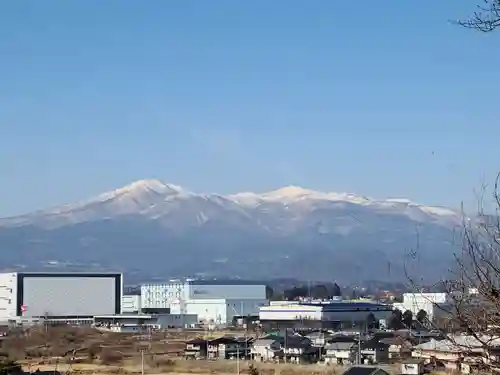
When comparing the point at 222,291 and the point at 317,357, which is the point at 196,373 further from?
the point at 222,291

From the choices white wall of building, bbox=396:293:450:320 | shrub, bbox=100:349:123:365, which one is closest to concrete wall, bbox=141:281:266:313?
shrub, bbox=100:349:123:365

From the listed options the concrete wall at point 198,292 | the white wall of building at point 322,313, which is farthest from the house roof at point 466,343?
the concrete wall at point 198,292

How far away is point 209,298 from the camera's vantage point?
142ft

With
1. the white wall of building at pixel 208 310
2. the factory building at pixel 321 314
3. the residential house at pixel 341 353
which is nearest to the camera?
the residential house at pixel 341 353

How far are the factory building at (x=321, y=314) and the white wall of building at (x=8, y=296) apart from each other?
1141 cm

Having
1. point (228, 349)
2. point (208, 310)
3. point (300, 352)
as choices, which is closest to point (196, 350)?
point (228, 349)

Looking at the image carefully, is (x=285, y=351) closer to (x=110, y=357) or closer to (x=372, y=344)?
(x=372, y=344)

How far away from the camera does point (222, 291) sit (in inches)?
1789

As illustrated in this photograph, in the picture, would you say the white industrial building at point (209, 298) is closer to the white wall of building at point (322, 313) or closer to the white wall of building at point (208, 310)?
→ the white wall of building at point (208, 310)

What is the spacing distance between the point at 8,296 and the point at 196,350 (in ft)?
65.4

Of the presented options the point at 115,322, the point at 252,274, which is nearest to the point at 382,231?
the point at 252,274

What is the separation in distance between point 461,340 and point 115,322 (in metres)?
34.1

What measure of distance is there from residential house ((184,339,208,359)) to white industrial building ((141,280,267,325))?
54.2 ft

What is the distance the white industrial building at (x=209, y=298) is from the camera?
4062 cm
